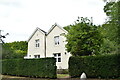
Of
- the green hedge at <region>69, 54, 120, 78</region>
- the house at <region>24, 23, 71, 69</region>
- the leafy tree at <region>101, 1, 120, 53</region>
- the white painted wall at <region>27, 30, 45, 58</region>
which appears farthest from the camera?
the white painted wall at <region>27, 30, 45, 58</region>

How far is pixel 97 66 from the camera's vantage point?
16.0 meters

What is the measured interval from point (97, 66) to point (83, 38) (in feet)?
10.7

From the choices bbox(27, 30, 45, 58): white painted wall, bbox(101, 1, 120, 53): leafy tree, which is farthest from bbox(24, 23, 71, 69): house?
bbox(101, 1, 120, 53): leafy tree

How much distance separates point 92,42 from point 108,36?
2.72 m

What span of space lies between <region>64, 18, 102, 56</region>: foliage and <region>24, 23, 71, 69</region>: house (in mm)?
8965

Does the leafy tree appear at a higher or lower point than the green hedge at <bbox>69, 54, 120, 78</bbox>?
higher

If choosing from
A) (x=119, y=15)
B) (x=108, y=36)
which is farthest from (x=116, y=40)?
(x=119, y=15)

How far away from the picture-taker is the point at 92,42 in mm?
18078

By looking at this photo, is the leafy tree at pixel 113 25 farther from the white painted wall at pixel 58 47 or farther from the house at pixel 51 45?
the white painted wall at pixel 58 47

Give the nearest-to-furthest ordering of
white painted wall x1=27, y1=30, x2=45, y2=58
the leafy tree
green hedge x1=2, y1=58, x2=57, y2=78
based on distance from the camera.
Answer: the leafy tree < green hedge x1=2, y1=58, x2=57, y2=78 < white painted wall x1=27, y1=30, x2=45, y2=58

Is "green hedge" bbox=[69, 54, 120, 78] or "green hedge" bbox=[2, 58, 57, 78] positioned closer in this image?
"green hedge" bbox=[69, 54, 120, 78]

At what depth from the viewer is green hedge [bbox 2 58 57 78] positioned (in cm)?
1745

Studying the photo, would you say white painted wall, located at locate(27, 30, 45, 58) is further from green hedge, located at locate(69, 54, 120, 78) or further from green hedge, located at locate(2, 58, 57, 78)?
green hedge, located at locate(69, 54, 120, 78)

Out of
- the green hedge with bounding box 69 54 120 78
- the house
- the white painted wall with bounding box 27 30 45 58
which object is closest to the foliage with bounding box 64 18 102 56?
the green hedge with bounding box 69 54 120 78
